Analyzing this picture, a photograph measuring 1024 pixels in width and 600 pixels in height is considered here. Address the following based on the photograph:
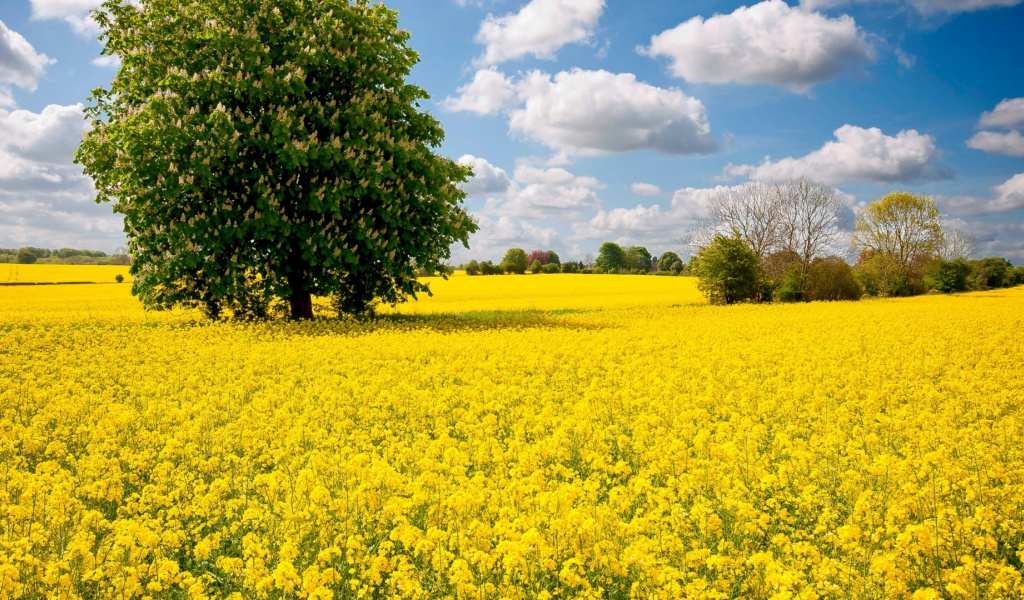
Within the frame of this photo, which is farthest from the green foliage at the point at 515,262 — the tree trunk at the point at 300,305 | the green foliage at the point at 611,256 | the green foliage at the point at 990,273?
the tree trunk at the point at 300,305

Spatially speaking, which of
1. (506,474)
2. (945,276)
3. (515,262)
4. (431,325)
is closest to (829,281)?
(945,276)

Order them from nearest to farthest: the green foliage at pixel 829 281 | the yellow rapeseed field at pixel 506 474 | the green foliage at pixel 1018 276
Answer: the yellow rapeseed field at pixel 506 474, the green foliage at pixel 829 281, the green foliage at pixel 1018 276

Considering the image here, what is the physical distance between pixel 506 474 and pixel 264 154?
17061mm

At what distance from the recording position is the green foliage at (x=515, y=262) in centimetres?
8156

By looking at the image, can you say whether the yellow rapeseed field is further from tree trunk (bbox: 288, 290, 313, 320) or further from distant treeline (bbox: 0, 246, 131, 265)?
distant treeline (bbox: 0, 246, 131, 265)

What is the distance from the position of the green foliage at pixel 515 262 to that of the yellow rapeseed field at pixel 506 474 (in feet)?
219

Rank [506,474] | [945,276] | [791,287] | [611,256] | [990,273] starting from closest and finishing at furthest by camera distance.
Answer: [506,474] < [791,287] < [945,276] < [990,273] < [611,256]

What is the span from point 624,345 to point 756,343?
3.93 metres

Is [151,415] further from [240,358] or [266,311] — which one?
[266,311]

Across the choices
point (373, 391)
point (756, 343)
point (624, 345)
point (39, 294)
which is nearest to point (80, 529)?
point (373, 391)

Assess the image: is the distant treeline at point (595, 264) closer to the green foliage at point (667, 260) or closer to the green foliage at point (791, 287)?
the green foliage at point (667, 260)

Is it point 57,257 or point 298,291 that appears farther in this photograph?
point 57,257

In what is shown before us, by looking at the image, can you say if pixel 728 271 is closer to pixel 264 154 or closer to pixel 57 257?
pixel 264 154

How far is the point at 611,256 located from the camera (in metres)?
111
